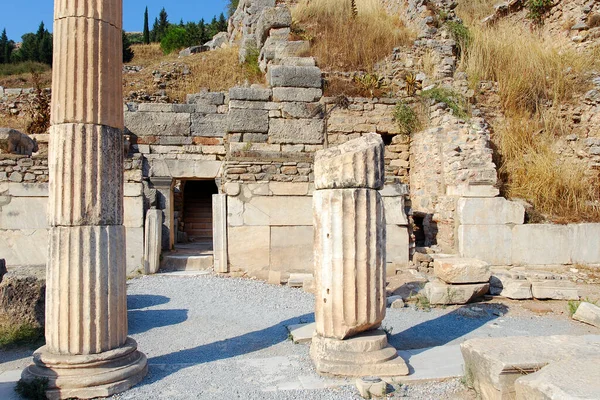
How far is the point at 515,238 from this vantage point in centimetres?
923

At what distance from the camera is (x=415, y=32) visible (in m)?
13.6

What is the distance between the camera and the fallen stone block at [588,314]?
6.07 metres

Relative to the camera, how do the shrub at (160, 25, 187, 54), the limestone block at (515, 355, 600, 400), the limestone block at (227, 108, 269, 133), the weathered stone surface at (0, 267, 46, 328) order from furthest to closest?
the shrub at (160, 25, 187, 54) < the limestone block at (227, 108, 269, 133) < the weathered stone surface at (0, 267, 46, 328) < the limestone block at (515, 355, 600, 400)

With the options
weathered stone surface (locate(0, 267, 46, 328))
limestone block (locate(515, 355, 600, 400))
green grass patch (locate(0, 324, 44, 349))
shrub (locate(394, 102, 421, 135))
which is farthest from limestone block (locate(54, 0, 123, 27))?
shrub (locate(394, 102, 421, 135))

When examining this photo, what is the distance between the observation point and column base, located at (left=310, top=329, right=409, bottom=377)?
14.1ft

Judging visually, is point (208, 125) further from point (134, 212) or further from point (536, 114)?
point (536, 114)

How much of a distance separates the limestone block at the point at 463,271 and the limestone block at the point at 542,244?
233 cm

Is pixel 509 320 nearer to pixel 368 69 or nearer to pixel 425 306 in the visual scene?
pixel 425 306

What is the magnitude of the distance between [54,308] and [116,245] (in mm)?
702

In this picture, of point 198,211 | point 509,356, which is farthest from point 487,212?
point 198,211

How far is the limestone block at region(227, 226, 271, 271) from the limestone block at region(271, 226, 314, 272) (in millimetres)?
133

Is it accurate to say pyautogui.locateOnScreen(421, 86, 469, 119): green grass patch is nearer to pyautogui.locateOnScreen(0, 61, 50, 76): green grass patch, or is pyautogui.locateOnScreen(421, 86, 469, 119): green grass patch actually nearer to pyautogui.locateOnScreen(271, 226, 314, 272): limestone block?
pyautogui.locateOnScreen(271, 226, 314, 272): limestone block

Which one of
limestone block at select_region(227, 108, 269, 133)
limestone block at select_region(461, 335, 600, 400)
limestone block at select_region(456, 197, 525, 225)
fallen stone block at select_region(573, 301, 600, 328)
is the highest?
limestone block at select_region(227, 108, 269, 133)

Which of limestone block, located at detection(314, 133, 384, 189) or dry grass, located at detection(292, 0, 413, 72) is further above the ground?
dry grass, located at detection(292, 0, 413, 72)
